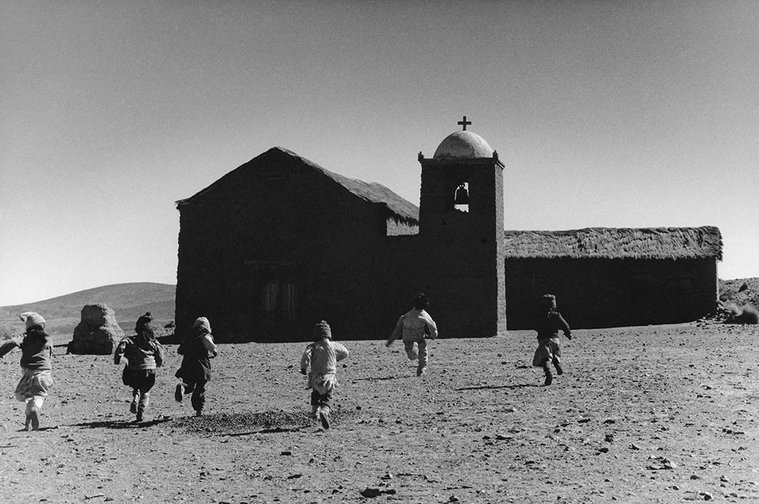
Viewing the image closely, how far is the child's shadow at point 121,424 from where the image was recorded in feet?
35.9

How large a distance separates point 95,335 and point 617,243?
19.6 metres

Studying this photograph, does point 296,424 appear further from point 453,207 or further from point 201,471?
point 453,207

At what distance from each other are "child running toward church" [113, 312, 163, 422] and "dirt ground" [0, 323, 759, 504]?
0.42 m

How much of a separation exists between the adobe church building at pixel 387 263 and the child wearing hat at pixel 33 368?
16911 millimetres

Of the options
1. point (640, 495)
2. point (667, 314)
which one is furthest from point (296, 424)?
point (667, 314)

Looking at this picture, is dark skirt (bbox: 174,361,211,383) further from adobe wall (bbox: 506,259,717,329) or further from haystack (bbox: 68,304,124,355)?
adobe wall (bbox: 506,259,717,329)

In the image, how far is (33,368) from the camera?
10641 millimetres

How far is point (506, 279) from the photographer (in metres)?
30.8

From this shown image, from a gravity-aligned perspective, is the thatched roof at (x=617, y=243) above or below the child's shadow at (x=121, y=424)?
above

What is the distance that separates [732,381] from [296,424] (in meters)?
6.87

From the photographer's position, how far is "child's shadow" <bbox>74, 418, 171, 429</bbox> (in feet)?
35.9

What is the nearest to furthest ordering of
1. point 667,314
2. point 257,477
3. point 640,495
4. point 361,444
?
point 640,495
point 257,477
point 361,444
point 667,314

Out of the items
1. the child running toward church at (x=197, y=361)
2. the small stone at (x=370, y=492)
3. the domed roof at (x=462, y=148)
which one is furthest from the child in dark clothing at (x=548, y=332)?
the domed roof at (x=462, y=148)

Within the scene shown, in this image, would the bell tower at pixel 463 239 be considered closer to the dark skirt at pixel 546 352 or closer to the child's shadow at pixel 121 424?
the dark skirt at pixel 546 352
